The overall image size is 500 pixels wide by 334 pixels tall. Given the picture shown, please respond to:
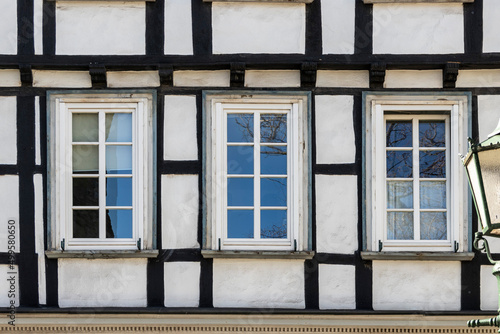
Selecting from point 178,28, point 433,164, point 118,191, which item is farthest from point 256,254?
point 178,28

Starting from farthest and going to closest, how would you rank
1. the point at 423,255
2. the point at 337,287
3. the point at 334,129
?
the point at 334,129
the point at 337,287
the point at 423,255

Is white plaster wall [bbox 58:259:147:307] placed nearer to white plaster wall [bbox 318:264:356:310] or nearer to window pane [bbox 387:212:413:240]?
white plaster wall [bbox 318:264:356:310]

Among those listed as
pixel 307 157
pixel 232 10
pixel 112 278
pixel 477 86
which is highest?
pixel 232 10

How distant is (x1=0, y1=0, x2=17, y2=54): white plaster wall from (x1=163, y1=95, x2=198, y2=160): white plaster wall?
5.53 ft

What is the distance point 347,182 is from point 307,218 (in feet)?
1.79

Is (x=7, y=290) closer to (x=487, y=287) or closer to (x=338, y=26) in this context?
(x=338, y=26)

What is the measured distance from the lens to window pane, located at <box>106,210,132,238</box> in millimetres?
9086

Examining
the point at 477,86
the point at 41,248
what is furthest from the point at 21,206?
the point at 477,86

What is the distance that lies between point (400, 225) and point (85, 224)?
10.5ft

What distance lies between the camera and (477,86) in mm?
9102

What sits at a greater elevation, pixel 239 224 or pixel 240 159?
pixel 240 159

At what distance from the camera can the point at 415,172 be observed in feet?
30.1

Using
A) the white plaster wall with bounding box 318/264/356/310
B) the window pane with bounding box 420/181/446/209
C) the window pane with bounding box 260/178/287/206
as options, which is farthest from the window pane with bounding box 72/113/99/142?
the window pane with bounding box 420/181/446/209

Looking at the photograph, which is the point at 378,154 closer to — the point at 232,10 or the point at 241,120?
the point at 241,120
